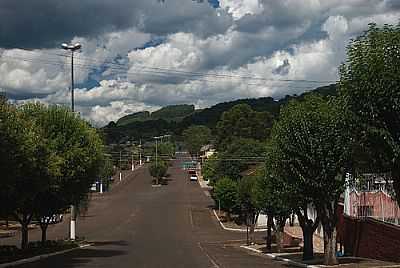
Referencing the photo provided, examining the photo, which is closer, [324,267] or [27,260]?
[324,267]

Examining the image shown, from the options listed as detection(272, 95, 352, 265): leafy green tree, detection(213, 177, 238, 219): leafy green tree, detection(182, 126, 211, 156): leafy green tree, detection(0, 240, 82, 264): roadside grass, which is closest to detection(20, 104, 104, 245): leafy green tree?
detection(0, 240, 82, 264): roadside grass

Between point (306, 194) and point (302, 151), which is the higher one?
point (302, 151)

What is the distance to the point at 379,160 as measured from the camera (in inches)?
757

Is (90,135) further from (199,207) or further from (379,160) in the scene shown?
(199,207)

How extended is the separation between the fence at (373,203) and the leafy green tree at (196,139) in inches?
5991

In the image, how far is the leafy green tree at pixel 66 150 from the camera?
33094 mm

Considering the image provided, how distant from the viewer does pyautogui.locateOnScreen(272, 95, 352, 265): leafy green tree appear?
85.5 feet

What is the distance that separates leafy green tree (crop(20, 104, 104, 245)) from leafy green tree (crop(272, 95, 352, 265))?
421 inches

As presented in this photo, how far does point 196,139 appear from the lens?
18912cm

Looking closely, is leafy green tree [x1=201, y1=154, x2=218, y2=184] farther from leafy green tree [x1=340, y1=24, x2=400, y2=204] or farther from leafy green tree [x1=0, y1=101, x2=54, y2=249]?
leafy green tree [x1=340, y1=24, x2=400, y2=204]

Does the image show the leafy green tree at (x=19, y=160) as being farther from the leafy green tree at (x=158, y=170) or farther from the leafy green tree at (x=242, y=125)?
the leafy green tree at (x=158, y=170)

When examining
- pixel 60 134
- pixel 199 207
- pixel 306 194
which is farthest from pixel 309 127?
pixel 199 207

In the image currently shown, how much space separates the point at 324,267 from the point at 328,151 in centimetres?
443

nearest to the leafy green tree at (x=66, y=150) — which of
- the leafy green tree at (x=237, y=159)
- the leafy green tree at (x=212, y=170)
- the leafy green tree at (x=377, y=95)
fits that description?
the leafy green tree at (x=377, y=95)
